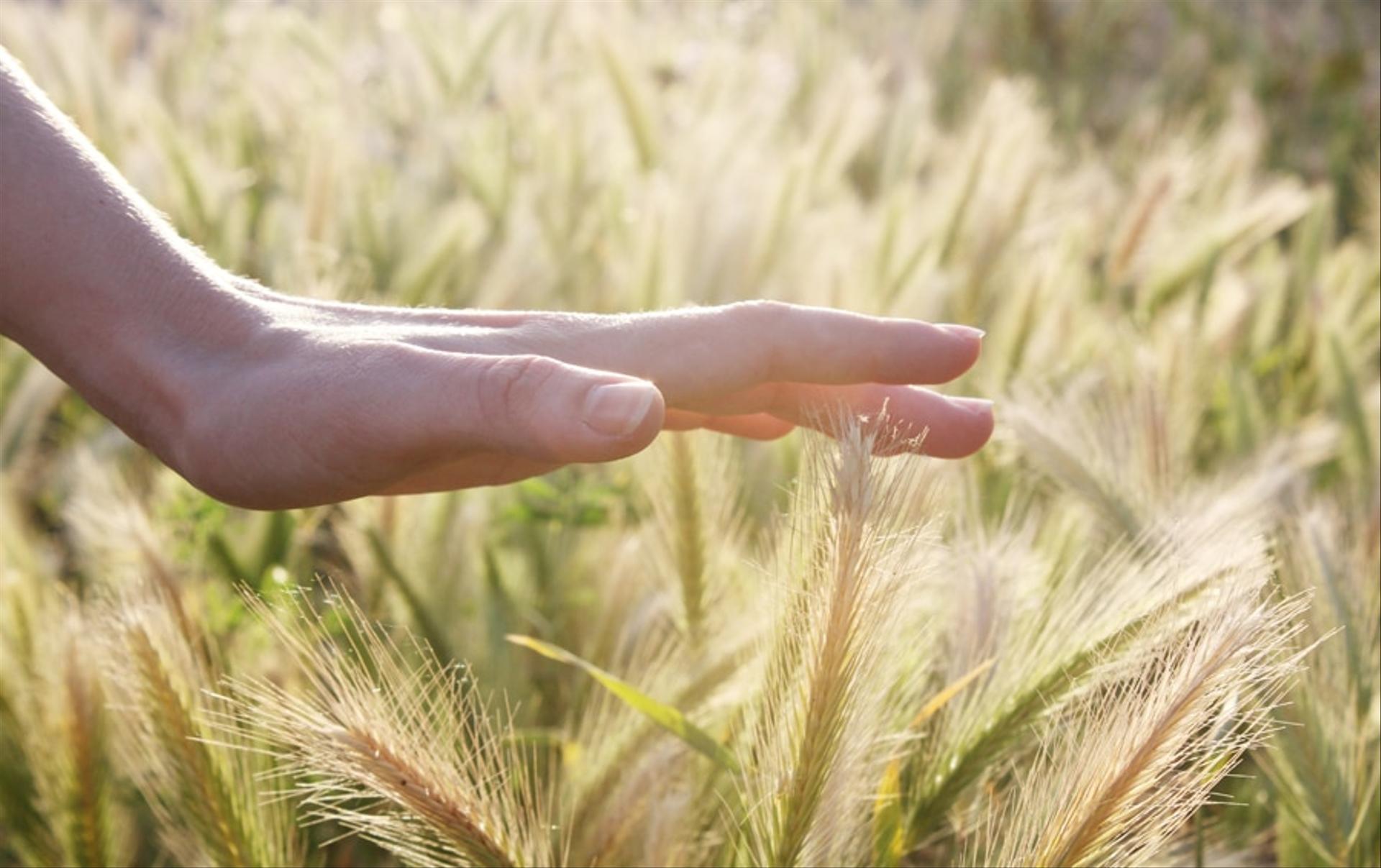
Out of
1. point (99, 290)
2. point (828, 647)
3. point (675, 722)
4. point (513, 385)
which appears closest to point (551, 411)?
point (513, 385)

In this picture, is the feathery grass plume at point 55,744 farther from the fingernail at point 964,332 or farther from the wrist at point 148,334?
the fingernail at point 964,332

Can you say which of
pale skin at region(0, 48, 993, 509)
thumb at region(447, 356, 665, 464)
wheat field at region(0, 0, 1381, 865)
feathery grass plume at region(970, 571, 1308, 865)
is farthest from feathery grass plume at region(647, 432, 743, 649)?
feathery grass plume at region(970, 571, 1308, 865)

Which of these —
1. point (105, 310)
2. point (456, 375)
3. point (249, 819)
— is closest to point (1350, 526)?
point (456, 375)

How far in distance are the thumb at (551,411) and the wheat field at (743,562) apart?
0.12 metres

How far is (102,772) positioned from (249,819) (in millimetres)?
265

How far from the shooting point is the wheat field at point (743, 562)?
87 cm

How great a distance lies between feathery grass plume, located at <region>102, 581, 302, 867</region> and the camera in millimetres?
1012

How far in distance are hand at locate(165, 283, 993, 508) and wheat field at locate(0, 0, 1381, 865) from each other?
0.34 feet

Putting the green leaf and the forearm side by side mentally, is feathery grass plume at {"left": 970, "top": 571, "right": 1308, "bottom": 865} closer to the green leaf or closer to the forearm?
the green leaf

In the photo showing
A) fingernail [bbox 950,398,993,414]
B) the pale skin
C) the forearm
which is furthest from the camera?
fingernail [bbox 950,398,993,414]

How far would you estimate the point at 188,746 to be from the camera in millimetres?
1023

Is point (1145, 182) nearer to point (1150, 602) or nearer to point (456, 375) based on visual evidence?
point (1150, 602)

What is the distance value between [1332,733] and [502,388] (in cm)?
78

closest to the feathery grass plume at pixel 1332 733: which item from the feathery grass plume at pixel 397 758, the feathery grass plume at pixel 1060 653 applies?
the feathery grass plume at pixel 1060 653
